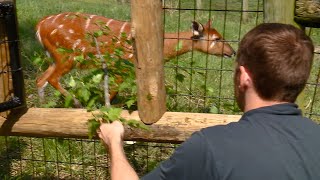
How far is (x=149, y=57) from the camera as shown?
271 cm

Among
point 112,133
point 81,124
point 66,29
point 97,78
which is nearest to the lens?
point 112,133

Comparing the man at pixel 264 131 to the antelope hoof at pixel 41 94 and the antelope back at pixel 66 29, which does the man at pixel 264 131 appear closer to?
the antelope hoof at pixel 41 94

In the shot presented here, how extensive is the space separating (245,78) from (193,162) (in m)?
0.34

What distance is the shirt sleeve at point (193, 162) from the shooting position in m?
1.56

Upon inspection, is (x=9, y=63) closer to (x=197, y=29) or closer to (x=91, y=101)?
(x=91, y=101)

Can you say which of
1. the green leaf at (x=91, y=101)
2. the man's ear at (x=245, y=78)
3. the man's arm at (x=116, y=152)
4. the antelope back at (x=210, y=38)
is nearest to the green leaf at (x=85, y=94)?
the green leaf at (x=91, y=101)

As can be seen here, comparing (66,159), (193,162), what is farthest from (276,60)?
(66,159)

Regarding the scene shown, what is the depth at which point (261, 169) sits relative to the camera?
1510 mm

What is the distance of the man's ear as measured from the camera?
1662 mm

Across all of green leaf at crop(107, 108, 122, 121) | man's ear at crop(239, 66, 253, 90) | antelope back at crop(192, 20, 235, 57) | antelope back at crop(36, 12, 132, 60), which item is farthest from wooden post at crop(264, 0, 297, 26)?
antelope back at crop(192, 20, 235, 57)

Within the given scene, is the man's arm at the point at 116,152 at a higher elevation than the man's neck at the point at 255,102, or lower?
lower

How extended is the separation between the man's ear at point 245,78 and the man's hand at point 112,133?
71 cm

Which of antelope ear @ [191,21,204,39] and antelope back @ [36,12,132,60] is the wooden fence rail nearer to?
antelope back @ [36,12,132,60]

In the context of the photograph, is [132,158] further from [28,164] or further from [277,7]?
[277,7]
